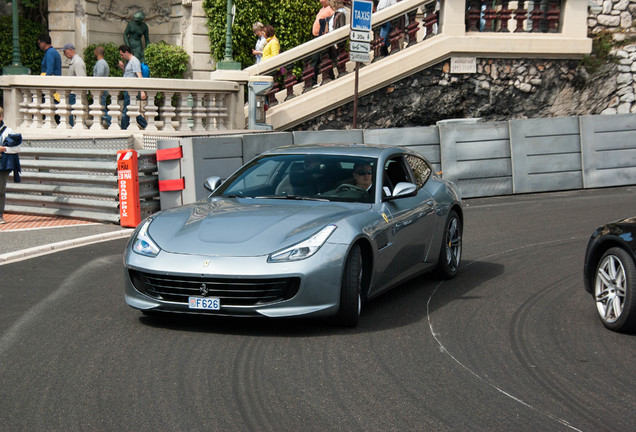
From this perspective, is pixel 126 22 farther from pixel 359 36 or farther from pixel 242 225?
pixel 242 225

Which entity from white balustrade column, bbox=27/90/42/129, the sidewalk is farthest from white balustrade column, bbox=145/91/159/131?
the sidewalk

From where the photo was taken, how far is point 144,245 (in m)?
7.75

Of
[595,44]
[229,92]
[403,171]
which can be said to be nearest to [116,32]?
[229,92]

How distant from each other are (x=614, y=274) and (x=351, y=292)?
211 centimetres

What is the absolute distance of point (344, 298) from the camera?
7500mm

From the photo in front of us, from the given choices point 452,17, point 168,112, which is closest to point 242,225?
point 168,112

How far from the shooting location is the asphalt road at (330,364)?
561 centimetres

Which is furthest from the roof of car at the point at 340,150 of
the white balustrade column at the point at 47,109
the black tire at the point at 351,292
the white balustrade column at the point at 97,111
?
the white balustrade column at the point at 47,109

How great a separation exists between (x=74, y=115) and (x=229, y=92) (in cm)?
308

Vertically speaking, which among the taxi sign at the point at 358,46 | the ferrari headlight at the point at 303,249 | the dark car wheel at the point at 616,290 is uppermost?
the taxi sign at the point at 358,46

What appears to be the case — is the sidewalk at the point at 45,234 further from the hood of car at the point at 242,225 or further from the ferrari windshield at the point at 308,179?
the hood of car at the point at 242,225

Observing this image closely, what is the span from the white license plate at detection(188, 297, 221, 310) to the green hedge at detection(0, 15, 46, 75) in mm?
20165

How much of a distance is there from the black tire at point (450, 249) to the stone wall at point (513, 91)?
1111 centimetres

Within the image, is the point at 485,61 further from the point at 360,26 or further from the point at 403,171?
the point at 403,171
